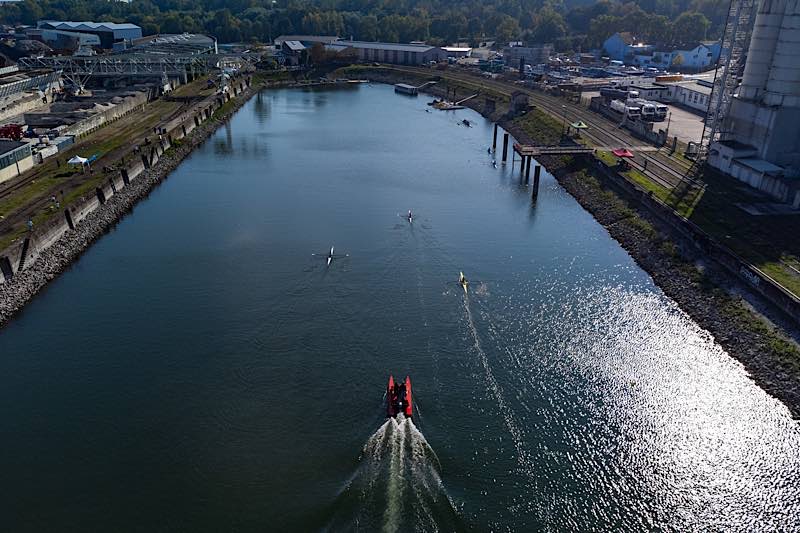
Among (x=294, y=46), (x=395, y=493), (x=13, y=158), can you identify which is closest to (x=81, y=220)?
(x=13, y=158)

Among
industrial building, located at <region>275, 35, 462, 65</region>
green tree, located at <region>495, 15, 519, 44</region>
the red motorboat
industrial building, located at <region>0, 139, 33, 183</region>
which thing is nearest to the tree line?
green tree, located at <region>495, 15, 519, 44</region>

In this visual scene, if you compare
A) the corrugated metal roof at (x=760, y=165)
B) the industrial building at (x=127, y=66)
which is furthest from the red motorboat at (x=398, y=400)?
the industrial building at (x=127, y=66)

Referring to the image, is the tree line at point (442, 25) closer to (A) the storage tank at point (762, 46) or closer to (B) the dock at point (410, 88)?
(B) the dock at point (410, 88)

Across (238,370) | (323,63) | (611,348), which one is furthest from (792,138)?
(323,63)

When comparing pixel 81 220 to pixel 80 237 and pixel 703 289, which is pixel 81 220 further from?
pixel 703 289

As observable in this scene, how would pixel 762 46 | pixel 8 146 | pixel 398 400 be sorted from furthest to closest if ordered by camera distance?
1. pixel 762 46
2. pixel 8 146
3. pixel 398 400
